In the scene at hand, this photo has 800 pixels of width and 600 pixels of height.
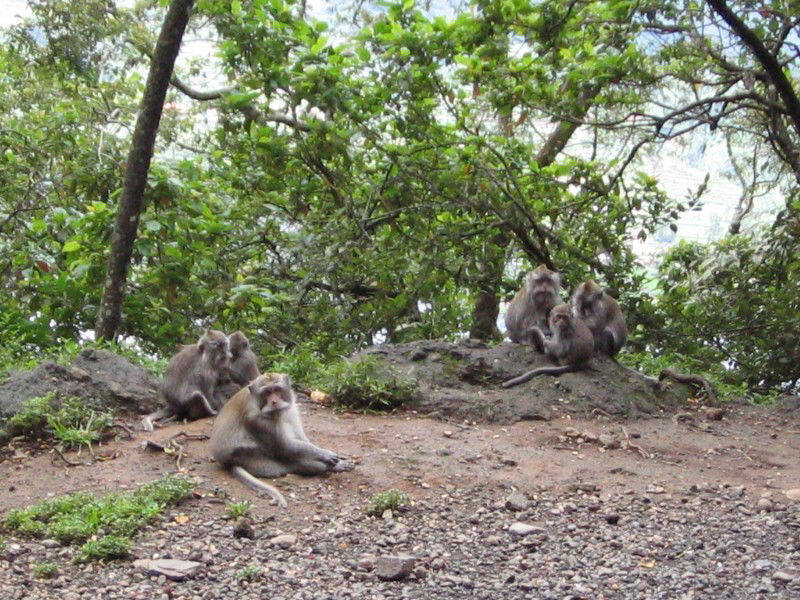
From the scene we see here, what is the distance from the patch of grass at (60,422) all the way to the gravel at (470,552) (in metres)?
1.49

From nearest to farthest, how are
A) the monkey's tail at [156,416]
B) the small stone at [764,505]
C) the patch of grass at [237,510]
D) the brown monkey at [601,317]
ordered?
1. the patch of grass at [237,510]
2. the small stone at [764,505]
3. the monkey's tail at [156,416]
4. the brown monkey at [601,317]

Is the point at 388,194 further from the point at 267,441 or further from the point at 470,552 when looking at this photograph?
the point at 470,552

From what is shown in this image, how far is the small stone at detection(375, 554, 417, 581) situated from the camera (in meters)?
4.99

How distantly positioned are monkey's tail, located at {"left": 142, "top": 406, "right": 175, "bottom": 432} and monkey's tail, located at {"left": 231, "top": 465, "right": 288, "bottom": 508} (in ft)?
4.22

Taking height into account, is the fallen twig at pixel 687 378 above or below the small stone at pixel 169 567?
above

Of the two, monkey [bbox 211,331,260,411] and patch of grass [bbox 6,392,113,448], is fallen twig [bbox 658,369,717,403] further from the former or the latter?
patch of grass [bbox 6,392,113,448]

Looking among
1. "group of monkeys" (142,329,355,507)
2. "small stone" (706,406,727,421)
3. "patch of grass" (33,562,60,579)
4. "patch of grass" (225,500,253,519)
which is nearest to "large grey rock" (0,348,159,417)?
"group of monkeys" (142,329,355,507)

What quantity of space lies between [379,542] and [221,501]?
1134 mm

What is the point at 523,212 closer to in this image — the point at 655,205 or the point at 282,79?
the point at 655,205

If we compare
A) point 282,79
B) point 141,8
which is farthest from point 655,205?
point 141,8

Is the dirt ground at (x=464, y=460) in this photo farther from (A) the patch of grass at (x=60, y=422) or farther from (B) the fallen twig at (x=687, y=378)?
(B) the fallen twig at (x=687, y=378)

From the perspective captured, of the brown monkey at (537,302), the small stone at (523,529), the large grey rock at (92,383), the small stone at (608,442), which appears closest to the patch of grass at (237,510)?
the small stone at (523,529)

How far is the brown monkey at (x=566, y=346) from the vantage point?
9.05m

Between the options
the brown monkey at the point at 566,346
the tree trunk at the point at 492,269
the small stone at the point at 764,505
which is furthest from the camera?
the tree trunk at the point at 492,269
